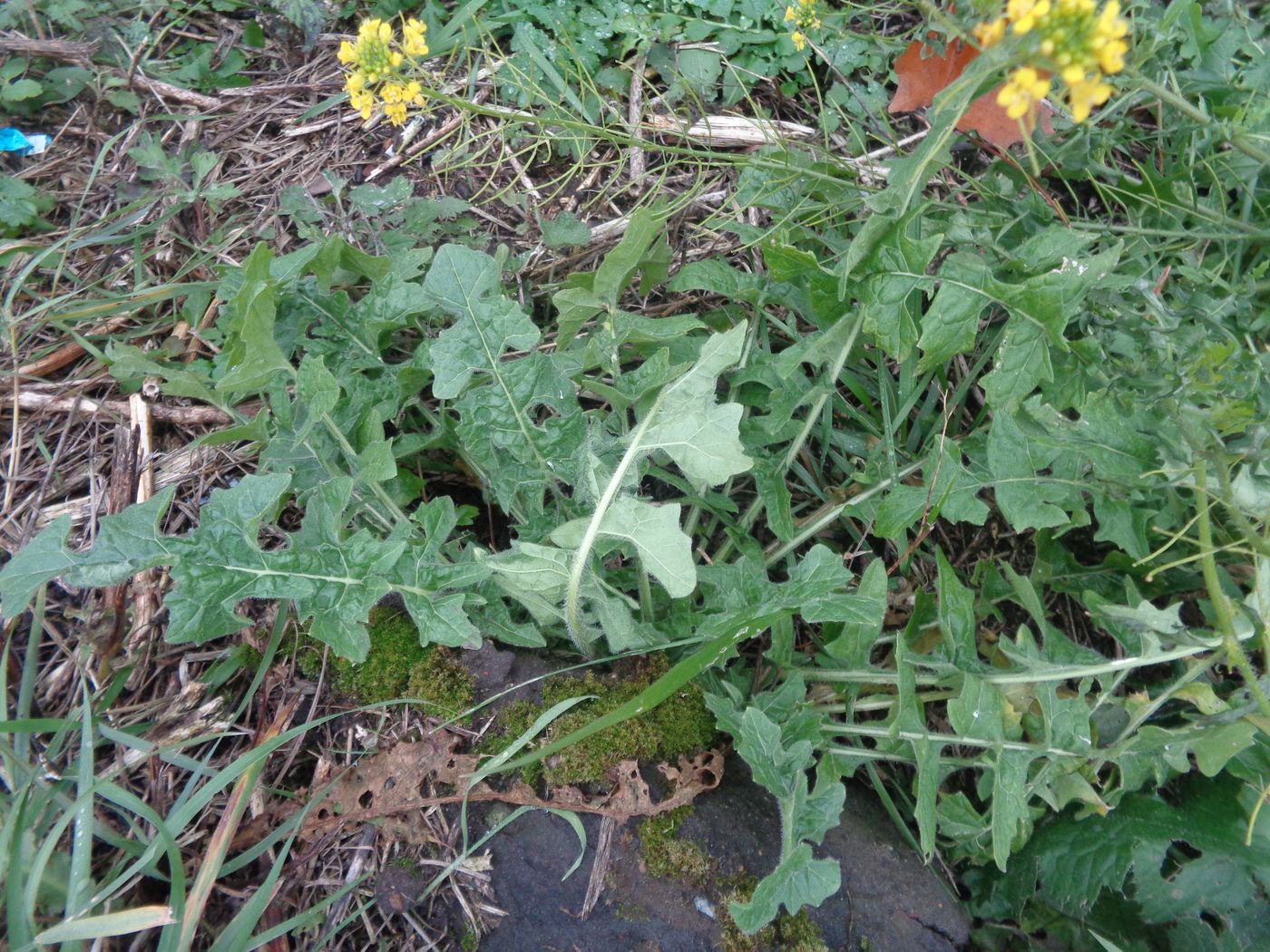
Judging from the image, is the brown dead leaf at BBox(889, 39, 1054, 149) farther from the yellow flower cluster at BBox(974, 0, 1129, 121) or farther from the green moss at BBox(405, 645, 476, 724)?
the green moss at BBox(405, 645, 476, 724)

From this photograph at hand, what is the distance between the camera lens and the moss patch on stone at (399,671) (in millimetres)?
1939

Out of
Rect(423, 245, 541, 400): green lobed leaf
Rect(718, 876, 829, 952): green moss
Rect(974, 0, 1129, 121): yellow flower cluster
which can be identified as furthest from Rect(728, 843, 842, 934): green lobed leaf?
Rect(974, 0, 1129, 121): yellow flower cluster

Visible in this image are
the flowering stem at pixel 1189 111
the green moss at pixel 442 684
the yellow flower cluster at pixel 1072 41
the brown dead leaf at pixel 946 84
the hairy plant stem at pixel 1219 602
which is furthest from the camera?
the brown dead leaf at pixel 946 84

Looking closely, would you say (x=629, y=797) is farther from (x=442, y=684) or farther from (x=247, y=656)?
(x=247, y=656)

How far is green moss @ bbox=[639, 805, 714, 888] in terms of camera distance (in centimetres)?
179

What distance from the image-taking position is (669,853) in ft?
5.94

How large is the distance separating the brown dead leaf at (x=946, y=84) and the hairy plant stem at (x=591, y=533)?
1031mm

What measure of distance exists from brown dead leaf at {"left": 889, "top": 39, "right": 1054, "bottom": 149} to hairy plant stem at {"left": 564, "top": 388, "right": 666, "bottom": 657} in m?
1.03

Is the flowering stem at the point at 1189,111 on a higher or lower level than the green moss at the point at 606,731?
higher

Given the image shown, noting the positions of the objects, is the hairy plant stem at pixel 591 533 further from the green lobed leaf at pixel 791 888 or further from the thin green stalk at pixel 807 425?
the green lobed leaf at pixel 791 888

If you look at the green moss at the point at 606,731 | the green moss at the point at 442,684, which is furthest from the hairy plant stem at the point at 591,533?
the green moss at the point at 442,684

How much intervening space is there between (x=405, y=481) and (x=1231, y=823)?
2.04 meters

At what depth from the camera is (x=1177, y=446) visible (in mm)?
1760

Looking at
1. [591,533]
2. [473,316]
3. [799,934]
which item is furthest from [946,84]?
[799,934]
